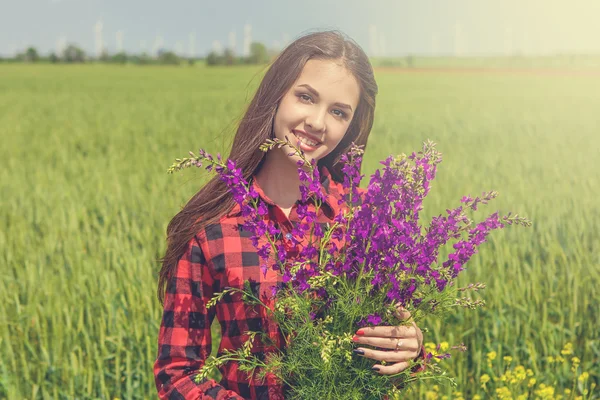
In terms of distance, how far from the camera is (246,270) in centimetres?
150

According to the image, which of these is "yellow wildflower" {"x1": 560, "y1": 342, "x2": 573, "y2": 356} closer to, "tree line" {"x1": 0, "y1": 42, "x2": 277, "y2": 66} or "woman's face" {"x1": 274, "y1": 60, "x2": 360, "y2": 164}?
"woman's face" {"x1": 274, "y1": 60, "x2": 360, "y2": 164}

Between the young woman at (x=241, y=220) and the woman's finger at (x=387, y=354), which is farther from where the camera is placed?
the young woman at (x=241, y=220)

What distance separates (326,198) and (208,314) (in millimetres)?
404

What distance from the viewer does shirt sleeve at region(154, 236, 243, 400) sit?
1.46 meters

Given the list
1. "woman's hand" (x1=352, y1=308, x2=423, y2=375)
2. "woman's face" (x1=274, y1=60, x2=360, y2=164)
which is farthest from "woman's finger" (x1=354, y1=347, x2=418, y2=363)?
"woman's face" (x1=274, y1=60, x2=360, y2=164)

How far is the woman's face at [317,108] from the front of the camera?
1.49m

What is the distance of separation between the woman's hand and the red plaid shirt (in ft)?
0.98

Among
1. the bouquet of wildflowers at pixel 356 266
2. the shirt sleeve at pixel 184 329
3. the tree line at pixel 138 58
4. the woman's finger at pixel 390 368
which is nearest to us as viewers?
the bouquet of wildflowers at pixel 356 266

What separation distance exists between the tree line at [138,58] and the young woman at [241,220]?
2603 inches

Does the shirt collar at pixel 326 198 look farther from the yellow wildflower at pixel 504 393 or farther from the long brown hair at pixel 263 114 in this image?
the yellow wildflower at pixel 504 393

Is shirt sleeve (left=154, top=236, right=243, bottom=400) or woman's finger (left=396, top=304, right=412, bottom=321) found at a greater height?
woman's finger (left=396, top=304, right=412, bottom=321)

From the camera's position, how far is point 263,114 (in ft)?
5.18

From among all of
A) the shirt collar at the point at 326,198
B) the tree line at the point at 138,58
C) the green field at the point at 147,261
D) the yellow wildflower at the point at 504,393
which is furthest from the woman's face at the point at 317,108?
the tree line at the point at 138,58

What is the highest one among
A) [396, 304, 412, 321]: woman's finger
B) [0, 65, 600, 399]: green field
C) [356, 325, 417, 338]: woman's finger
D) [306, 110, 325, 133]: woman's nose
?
[306, 110, 325, 133]: woman's nose
